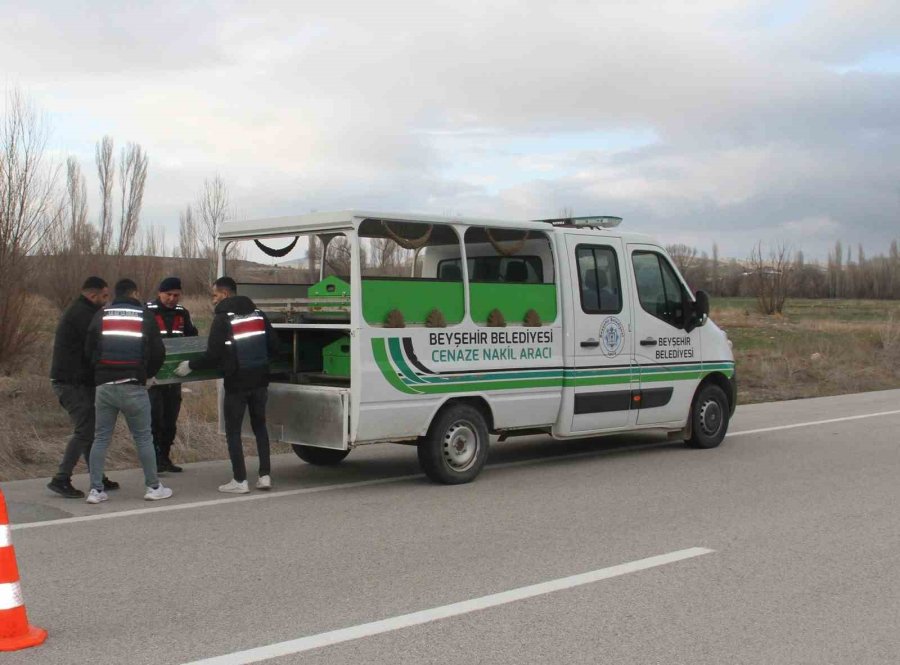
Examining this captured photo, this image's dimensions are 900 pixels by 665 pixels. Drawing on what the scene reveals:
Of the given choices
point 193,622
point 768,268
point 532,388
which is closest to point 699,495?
point 532,388

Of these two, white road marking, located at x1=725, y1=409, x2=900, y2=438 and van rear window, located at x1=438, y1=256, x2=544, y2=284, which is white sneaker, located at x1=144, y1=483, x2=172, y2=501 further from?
white road marking, located at x1=725, y1=409, x2=900, y2=438

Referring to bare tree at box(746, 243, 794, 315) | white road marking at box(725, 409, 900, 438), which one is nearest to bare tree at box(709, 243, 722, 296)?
bare tree at box(746, 243, 794, 315)

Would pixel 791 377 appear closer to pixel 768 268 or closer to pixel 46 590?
pixel 46 590

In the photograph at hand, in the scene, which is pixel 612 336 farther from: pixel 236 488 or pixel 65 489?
pixel 65 489

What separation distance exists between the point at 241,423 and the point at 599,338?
12.1 ft

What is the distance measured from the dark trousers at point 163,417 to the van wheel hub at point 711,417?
5.75m

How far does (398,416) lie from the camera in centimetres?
881

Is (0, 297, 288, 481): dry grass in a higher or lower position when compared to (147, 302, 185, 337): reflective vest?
lower

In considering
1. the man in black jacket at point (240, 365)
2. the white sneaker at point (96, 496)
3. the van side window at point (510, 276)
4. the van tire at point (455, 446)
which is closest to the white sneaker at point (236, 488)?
the man in black jacket at point (240, 365)

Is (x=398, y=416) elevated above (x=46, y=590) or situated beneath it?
elevated above

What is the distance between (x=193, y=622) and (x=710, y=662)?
2.57 meters

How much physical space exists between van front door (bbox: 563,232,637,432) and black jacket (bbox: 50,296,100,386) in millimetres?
4471

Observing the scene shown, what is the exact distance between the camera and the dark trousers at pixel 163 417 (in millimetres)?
9977

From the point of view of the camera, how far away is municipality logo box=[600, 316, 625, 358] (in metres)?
10.5
